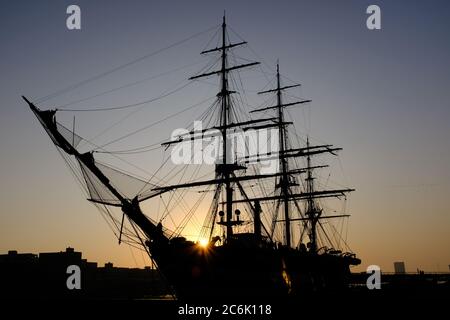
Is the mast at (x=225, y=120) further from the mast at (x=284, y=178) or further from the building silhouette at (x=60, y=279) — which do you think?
the building silhouette at (x=60, y=279)

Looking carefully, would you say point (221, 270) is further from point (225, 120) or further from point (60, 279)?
point (60, 279)

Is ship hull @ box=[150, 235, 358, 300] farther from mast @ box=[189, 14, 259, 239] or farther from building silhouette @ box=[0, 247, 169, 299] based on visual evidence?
building silhouette @ box=[0, 247, 169, 299]

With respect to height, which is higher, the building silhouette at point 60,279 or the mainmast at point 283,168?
the mainmast at point 283,168

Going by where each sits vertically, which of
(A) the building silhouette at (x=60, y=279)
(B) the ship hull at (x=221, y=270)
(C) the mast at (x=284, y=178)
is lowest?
(A) the building silhouette at (x=60, y=279)

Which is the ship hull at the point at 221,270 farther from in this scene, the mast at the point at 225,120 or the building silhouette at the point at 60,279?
the building silhouette at the point at 60,279

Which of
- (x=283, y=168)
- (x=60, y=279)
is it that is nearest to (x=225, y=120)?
(x=283, y=168)

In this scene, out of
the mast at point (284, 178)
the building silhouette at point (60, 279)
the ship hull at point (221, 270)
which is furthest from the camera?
the building silhouette at point (60, 279)

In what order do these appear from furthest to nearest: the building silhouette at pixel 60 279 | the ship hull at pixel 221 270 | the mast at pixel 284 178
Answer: the building silhouette at pixel 60 279
the mast at pixel 284 178
the ship hull at pixel 221 270

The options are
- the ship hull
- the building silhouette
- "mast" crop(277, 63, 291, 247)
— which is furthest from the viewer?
the building silhouette

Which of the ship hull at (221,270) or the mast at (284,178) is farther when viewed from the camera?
the mast at (284,178)

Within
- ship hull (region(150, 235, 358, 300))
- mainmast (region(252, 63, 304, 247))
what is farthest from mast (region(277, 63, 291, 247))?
ship hull (region(150, 235, 358, 300))

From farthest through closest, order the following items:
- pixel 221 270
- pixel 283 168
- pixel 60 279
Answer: pixel 60 279, pixel 283 168, pixel 221 270

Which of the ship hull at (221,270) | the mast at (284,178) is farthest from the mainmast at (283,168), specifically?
the ship hull at (221,270)
